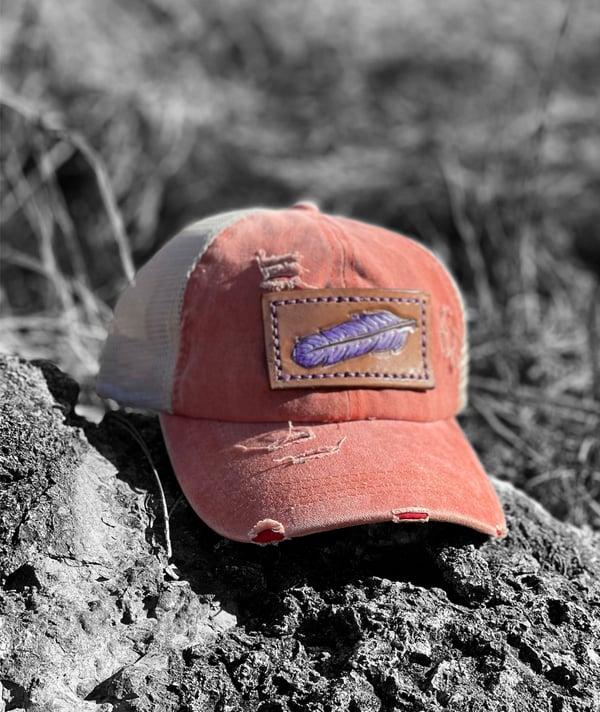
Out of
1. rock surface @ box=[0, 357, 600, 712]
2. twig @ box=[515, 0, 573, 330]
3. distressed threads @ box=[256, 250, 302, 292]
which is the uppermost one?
distressed threads @ box=[256, 250, 302, 292]

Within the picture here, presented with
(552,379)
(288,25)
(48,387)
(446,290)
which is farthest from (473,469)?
(288,25)

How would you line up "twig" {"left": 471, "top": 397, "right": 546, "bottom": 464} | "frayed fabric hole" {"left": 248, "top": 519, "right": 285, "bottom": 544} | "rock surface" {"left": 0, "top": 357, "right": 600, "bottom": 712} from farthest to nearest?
"twig" {"left": 471, "top": 397, "right": 546, "bottom": 464} < "frayed fabric hole" {"left": 248, "top": 519, "right": 285, "bottom": 544} < "rock surface" {"left": 0, "top": 357, "right": 600, "bottom": 712}

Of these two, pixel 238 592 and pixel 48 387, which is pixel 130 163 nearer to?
pixel 48 387

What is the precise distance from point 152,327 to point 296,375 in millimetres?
300

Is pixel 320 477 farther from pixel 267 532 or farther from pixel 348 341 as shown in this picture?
pixel 348 341

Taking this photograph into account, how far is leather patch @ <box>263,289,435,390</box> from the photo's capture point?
157 cm

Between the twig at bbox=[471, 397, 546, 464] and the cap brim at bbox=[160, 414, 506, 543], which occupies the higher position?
the cap brim at bbox=[160, 414, 506, 543]

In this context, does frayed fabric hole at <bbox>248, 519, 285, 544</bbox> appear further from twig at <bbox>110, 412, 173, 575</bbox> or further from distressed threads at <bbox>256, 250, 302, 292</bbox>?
distressed threads at <bbox>256, 250, 302, 292</bbox>

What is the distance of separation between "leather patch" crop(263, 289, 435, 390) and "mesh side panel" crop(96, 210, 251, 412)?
0.19 m

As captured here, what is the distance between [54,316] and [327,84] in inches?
86.1

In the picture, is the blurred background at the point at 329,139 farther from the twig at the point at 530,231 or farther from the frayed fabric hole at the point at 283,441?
the frayed fabric hole at the point at 283,441

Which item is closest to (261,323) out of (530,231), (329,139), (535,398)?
(535,398)

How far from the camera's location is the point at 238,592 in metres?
1.40

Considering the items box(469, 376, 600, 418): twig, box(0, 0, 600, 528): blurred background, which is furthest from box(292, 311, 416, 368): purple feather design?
box(0, 0, 600, 528): blurred background
